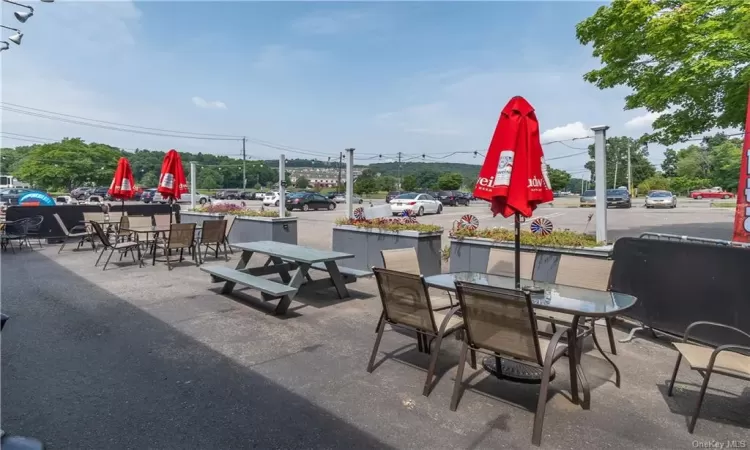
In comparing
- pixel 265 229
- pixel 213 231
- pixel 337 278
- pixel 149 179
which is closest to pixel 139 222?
pixel 213 231

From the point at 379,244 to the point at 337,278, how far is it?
1768mm

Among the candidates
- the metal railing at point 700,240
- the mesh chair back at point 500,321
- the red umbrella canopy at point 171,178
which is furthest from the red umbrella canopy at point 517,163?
the red umbrella canopy at point 171,178

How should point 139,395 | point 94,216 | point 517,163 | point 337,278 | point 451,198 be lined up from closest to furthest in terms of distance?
point 139,395 < point 517,163 < point 337,278 < point 94,216 < point 451,198

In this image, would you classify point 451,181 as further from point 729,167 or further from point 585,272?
point 585,272

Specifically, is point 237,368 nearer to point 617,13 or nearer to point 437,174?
point 617,13

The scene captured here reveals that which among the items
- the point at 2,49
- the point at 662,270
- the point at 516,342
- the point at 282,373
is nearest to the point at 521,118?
the point at 516,342

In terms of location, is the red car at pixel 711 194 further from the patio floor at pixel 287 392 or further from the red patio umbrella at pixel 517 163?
the red patio umbrella at pixel 517 163

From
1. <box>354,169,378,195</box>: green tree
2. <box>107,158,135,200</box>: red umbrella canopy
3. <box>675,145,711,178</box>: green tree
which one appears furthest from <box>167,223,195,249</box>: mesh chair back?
<box>675,145,711,178</box>: green tree

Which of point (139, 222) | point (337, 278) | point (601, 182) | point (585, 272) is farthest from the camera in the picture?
point (139, 222)

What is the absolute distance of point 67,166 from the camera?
176 ft

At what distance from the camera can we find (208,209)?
469 inches

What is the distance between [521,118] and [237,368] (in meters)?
3.16

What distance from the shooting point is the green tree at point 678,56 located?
8102 mm

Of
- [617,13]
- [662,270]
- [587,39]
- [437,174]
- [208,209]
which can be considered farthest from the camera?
[437,174]
